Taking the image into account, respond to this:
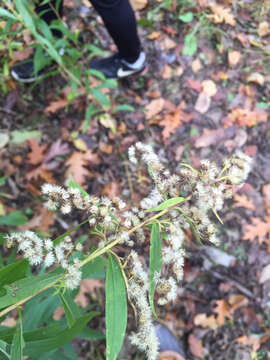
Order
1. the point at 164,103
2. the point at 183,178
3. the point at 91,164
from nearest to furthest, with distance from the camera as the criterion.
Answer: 1. the point at 183,178
2. the point at 91,164
3. the point at 164,103

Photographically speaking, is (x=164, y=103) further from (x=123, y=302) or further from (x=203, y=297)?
(x=123, y=302)

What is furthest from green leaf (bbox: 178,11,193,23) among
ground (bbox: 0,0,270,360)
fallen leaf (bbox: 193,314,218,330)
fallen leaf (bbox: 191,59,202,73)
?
fallen leaf (bbox: 193,314,218,330)

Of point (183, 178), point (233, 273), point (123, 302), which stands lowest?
point (233, 273)

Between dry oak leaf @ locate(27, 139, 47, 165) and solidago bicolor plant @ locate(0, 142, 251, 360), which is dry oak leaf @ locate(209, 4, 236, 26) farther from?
solidago bicolor plant @ locate(0, 142, 251, 360)

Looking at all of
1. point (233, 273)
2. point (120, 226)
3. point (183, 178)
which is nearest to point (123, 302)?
point (120, 226)

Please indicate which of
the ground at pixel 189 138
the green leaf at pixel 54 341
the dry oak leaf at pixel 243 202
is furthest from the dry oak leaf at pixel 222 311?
the green leaf at pixel 54 341

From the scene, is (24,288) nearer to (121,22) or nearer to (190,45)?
(121,22)

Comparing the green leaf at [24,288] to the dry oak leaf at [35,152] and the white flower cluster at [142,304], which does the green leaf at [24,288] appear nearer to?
the white flower cluster at [142,304]

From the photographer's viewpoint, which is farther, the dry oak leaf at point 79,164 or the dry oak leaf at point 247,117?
the dry oak leaf at point 247,117

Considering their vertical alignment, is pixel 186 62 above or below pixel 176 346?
above
